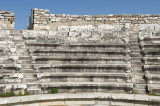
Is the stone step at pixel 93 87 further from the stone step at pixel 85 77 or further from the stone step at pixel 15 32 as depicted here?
the stone step at pixel 15 32

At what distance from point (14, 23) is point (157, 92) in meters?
7.77

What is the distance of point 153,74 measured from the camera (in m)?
8.38

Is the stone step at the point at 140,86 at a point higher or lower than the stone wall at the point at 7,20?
lower

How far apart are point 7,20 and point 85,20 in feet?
13.7

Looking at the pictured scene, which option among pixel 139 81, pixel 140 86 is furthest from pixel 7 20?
pixel 140 86

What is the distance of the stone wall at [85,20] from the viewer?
446 inches

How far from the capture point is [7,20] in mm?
10922

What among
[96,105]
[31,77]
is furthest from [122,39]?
[31,77]

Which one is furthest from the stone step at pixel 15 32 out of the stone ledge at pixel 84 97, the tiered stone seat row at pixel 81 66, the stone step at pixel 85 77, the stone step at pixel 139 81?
the stone step at pixel 139 81

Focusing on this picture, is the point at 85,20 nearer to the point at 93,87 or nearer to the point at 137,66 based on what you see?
the point at 137,66

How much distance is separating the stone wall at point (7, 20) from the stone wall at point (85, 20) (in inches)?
42.8

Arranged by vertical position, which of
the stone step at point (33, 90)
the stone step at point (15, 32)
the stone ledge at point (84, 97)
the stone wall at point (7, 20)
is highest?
the stone wall at point (7, 20)

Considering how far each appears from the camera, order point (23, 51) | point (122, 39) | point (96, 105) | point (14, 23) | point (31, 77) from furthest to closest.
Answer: point (14, 23)
point (122, 39)
point (23, 51)
point (31, 77)
point (96, 105)

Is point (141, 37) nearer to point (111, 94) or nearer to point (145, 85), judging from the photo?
point (145, 85)
